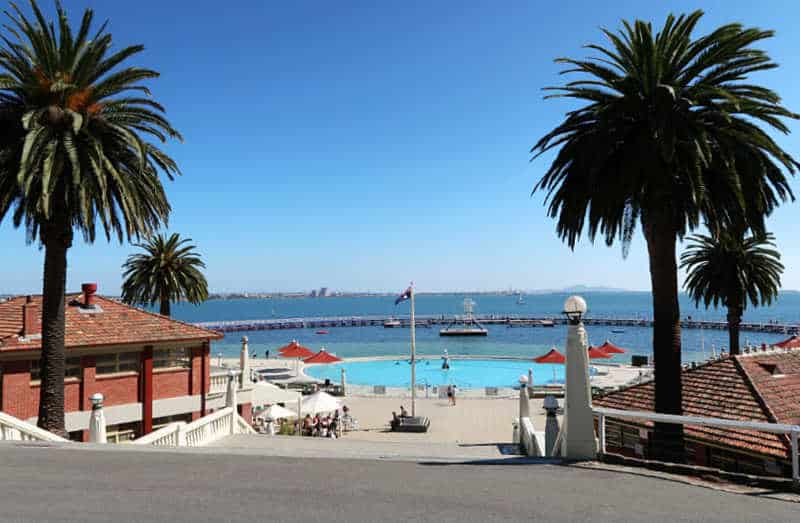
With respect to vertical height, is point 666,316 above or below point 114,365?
above

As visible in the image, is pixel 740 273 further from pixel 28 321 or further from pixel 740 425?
pixel 28 321

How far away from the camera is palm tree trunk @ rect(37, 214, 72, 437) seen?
1664 cm

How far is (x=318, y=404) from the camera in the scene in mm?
28078

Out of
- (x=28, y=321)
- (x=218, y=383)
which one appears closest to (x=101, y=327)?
(x=28, y=321)

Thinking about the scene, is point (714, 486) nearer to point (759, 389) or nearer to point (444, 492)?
point (444, 492)

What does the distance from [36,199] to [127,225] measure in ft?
8.64

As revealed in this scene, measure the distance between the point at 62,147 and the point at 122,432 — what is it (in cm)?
1239

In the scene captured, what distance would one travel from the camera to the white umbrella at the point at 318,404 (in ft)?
90.9

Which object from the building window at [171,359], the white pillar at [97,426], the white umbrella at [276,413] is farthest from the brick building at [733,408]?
the building window at [171,359]

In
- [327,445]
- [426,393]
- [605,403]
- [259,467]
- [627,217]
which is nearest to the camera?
[259,467]

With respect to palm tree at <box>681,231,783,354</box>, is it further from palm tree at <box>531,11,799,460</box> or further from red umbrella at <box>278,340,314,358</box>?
red umbrella at <box>278,340,314,358</box>

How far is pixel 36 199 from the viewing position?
16641 mm

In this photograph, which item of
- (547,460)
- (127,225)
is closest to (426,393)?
(127,225)

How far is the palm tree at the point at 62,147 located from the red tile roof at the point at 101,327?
3.87 meters
